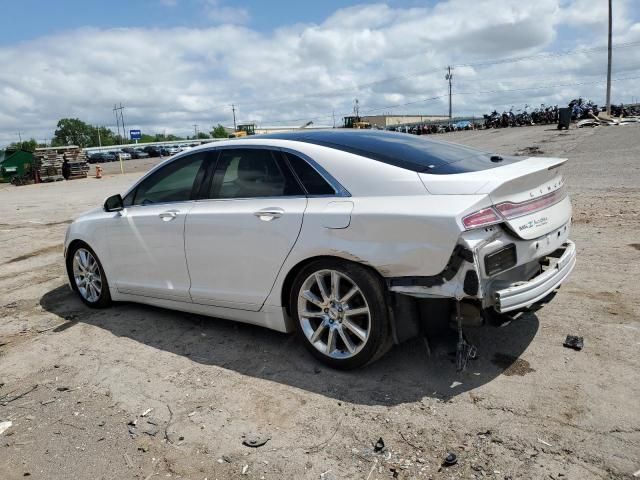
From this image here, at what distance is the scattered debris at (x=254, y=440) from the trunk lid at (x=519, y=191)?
5.74 feet

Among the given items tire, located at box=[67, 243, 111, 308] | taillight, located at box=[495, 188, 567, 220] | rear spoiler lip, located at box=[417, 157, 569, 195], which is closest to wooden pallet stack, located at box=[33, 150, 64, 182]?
tire, located at box=[67, 243, 111, 308]

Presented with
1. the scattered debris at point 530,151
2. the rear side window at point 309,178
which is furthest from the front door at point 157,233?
the scattered debris at point 530,151

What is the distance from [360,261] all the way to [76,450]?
199 cm

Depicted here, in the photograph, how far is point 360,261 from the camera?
3.31 m

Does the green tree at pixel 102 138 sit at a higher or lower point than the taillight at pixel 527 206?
higher

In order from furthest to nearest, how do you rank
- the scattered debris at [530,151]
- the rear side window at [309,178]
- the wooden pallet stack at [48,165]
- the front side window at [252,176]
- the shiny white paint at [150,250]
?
the wooden pallet stack at [48,165] < the scattered debris at [530,151] < the shiny white paint at [150,250] < the front side window at [252,176] < the rear side window at [309,178]

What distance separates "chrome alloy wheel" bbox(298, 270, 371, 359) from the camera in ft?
11.3

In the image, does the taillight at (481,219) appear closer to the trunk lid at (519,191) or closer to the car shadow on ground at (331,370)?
the trunk lid at (519,191)

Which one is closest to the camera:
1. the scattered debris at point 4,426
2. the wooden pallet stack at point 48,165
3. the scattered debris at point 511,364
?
the scattered debris at point 4,426

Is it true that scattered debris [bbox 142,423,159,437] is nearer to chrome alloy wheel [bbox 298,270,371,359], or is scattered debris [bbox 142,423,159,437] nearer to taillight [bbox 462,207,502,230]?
chrome alloy wheel [bbox 298,270,371,359]

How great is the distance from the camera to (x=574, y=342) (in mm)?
3762

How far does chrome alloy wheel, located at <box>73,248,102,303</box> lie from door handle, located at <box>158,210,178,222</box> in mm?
1270

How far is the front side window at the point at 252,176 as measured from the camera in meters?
3.87

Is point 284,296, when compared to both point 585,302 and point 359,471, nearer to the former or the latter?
point 359,471
